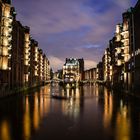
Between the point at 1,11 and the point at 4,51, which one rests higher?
the point at 1,11

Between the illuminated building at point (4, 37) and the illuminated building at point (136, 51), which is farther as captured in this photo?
the illuminated building at point (4, 37)

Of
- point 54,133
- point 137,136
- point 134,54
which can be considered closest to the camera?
point 137,136

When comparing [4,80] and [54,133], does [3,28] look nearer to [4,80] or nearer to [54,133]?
[4,80]

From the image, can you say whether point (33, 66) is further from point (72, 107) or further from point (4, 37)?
point (72, 107)

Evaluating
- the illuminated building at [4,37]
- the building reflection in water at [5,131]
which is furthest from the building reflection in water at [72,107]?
the illuminated building at [4,37]

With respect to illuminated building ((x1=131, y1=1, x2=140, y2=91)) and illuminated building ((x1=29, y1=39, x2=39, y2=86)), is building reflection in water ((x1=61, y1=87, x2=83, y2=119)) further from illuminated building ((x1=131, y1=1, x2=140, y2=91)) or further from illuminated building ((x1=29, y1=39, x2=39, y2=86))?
illuminated building ((x1=29, y1=39, x2=39, y2=86))

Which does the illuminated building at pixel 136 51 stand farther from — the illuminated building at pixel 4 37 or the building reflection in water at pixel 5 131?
the building reflection in water at pixel 5 131

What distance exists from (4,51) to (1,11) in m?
10.5

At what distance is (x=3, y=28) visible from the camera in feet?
246

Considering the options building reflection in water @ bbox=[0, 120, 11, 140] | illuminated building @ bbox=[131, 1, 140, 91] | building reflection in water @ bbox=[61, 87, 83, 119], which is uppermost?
illuminated building @ bbox=[131, 1, 140, 91]

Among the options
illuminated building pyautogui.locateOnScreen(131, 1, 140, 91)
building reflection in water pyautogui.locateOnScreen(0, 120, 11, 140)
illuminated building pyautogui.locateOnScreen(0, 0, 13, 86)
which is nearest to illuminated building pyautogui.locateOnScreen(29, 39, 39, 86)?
illuminated building pyautogui.locateOnScreen(0, 0, 13, 86)

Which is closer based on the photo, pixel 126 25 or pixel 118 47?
pixel 126 25

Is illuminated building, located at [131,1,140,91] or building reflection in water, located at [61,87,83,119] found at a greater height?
illuminated building, located at [131,1,140,91]

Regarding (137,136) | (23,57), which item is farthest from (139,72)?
(23,57)
